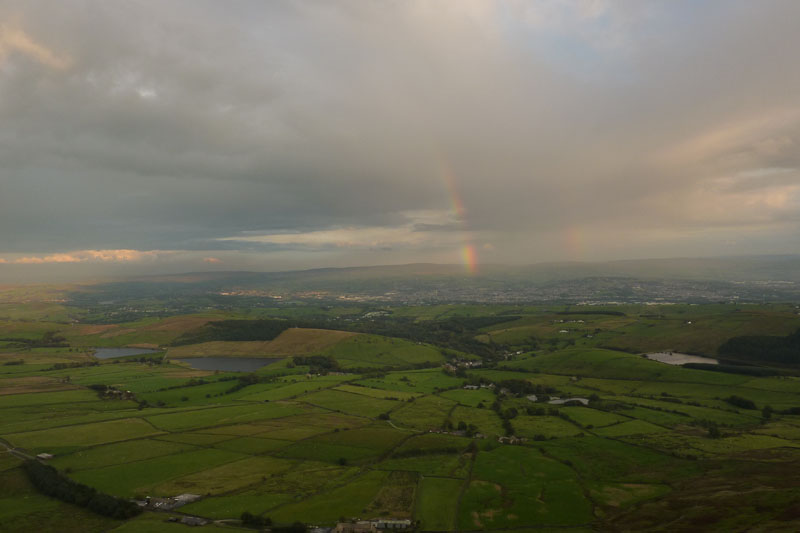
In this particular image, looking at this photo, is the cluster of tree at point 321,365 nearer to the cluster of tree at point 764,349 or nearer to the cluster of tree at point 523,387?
the cluster of tree at point 523,387

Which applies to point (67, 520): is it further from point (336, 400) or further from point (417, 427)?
point (336, 400)

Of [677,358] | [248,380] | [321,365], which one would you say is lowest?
[321,365]

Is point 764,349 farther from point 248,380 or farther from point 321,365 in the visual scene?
point 248,380

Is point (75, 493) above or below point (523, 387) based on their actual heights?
above

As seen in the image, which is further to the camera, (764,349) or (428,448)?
(764,349)

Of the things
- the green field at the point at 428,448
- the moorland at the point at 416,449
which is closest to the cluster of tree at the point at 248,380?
the moorland at the point at 416,449

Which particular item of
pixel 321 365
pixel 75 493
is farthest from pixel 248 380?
pixel 75 493
